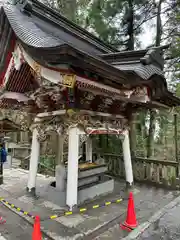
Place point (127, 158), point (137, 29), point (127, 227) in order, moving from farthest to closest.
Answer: point (137, 29) → point (127, 158) → point (127, 227)

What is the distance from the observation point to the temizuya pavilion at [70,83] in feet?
8.17

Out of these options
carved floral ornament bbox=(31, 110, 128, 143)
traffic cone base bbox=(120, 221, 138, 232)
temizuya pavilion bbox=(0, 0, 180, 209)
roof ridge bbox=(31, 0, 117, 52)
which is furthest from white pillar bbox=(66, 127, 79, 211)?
roof ridge bbox=(31, 0, 117, 52)

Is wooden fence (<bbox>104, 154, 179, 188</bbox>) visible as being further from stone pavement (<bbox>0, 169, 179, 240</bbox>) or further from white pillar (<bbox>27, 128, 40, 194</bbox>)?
white pillar (<bbox>27, 128, 40, 194</bbox>)

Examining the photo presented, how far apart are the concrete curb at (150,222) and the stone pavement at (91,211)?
0.12 metres

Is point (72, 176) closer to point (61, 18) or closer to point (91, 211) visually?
point (91, 211)

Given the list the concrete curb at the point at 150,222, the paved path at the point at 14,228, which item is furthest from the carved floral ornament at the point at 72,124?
the concrete curb at the point at 150,222

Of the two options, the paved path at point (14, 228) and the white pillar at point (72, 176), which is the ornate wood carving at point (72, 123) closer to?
the white pillar at point (72, 176)

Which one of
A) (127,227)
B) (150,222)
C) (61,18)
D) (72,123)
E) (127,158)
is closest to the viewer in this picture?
(127,227)

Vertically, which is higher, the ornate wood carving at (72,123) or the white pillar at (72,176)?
the ornate wood carving at (72,123)

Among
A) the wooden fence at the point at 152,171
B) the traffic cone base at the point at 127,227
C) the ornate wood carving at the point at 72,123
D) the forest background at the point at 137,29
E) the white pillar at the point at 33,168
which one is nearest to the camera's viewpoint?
the traffic cone base at the point at 127,227

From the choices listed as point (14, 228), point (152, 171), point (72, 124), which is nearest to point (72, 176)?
point (72, 124)

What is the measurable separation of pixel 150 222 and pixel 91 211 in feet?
4.02

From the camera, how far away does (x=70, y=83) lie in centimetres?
255

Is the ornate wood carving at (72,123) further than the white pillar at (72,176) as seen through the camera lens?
Yes
